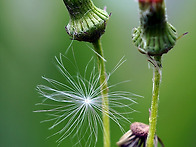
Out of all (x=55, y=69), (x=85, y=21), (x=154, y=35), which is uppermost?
(x=55, y=69)

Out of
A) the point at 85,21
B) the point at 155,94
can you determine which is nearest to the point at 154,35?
the point at 155,94

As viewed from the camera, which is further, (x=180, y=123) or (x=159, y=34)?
(x=180, y=123)

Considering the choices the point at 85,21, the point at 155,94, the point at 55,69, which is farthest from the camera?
the point at 55,69

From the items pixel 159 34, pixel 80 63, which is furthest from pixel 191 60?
pixel 159 34

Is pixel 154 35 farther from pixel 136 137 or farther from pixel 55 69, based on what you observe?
pixel 55 69

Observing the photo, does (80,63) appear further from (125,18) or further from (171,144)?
(171,144)

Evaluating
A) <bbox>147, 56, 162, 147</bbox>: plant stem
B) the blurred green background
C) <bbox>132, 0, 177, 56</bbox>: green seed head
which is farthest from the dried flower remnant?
the blurred green background
